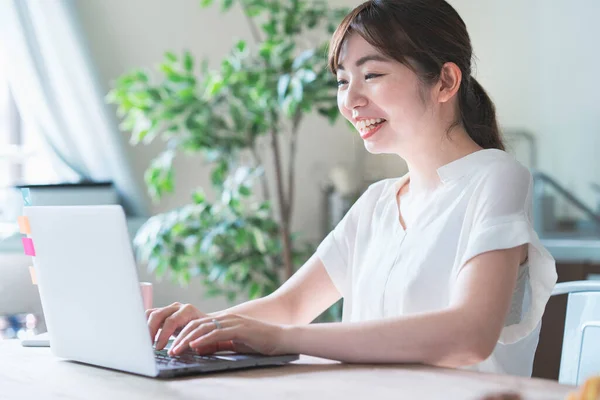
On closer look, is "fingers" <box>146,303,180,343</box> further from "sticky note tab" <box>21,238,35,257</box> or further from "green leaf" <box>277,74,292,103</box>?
"green leaf" <box>277,74,292,103</box>

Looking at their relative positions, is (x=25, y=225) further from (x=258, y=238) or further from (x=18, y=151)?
(x=18, y=151)

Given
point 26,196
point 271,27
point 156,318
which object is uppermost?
point 271,27

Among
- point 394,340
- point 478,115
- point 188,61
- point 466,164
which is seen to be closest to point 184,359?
point 394,340

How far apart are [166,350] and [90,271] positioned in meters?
0.20

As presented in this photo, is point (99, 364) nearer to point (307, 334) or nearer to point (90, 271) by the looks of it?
point (90, 271)

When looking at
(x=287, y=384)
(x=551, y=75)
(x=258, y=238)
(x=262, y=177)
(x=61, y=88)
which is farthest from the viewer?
(x=262, y=177)

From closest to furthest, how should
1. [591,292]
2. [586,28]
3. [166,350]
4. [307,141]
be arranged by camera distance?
[166,350], [591,292], [586,28], [307,141]

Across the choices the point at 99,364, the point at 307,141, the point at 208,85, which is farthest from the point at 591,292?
the point at 307,141

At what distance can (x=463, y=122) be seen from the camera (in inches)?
62.4

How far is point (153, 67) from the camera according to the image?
4.00 meters

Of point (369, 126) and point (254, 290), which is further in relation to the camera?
point (254, 290)

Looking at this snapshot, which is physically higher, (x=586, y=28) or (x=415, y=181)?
(x=586, y=28)

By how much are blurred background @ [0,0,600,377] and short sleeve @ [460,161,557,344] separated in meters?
2.14

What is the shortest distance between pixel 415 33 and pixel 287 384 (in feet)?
2.37
